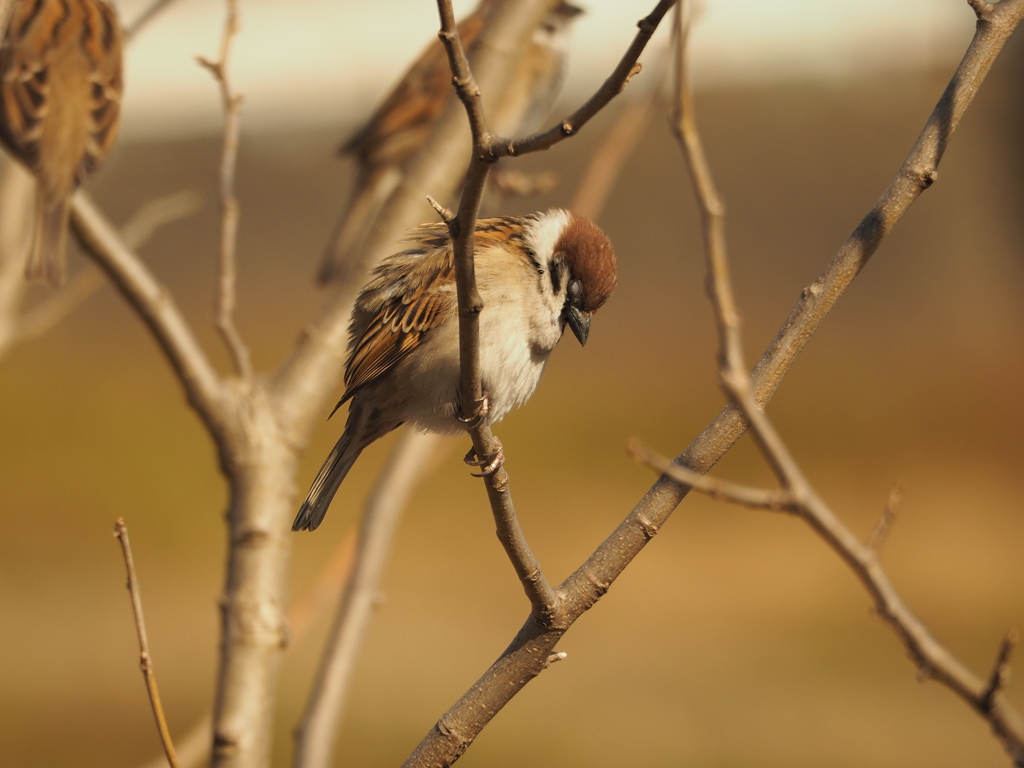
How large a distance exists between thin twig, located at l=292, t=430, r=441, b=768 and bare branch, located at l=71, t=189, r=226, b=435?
640 mm

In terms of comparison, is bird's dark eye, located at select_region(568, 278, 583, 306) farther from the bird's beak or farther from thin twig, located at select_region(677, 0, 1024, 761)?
thin twig, located at select_region(677, 0, 1024, 761)

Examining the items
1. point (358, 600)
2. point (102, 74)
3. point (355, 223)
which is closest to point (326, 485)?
point (358, 600)

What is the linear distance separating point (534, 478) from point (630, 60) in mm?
12050

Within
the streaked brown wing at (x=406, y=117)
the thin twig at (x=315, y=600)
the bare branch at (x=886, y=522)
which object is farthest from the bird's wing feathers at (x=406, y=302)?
the streaked brown wing at (x=406, y=117)

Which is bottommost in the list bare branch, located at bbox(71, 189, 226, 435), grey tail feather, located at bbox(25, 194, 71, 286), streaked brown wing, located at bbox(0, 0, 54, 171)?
bare branch, located at bbox(71, 189, 226, 435)

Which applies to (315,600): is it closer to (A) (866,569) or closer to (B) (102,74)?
(B) (102,74)

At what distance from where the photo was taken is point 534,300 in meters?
2.73

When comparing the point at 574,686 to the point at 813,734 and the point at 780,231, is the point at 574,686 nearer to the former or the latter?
the point at 813,734

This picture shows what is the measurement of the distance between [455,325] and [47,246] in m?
1.27

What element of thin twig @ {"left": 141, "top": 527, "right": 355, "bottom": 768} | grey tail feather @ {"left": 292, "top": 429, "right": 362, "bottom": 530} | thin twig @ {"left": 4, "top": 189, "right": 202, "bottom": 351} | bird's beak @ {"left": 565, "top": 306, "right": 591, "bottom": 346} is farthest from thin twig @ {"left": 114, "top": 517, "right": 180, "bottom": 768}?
thin twig @ {"left": 4, "top": 189, "right": 202, "bottom": 351}

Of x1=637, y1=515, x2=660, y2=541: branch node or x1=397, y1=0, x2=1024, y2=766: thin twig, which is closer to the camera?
x1=397, y1=0, x2=1024, y2=766: thin twig

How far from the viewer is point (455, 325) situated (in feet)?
8.80

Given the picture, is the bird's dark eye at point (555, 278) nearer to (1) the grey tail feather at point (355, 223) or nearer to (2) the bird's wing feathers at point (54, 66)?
(2) the bird's wing feathers at point (54, 66)

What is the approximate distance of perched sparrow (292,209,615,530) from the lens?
2639mm
